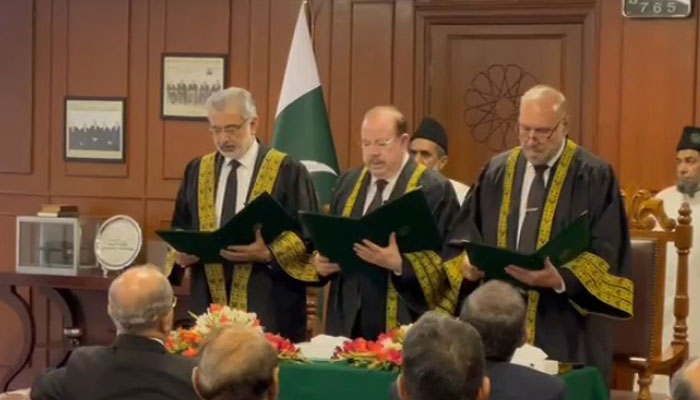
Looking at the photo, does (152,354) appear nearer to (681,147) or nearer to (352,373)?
(352,373)

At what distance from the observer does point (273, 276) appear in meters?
4.61

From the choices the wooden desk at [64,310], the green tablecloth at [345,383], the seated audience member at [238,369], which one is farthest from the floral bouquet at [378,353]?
the wooden desk at [64,310]

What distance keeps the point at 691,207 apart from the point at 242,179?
2457mm

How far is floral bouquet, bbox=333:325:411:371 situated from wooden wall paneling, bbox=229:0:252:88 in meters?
3.61

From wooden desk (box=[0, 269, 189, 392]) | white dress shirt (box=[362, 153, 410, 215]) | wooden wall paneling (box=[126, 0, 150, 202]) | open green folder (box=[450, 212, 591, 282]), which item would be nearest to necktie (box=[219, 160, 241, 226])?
white dress shirt (box=[362, 153, 410, 215])

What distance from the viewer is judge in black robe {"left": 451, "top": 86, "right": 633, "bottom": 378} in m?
4.04

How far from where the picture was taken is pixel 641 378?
439 centimetres

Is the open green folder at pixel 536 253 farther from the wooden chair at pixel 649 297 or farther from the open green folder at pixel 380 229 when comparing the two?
the wooden chair at pixel 649 297

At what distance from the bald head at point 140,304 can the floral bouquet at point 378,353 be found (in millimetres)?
664

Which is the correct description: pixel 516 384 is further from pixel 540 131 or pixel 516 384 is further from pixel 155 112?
pixel 155 112

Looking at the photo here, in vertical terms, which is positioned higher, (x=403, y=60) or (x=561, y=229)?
(x=403, y=60)

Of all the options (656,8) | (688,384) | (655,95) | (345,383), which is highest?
(656,8)

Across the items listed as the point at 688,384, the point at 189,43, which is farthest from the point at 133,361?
the point at 189,43

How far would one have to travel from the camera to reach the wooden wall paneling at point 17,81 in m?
7.44
